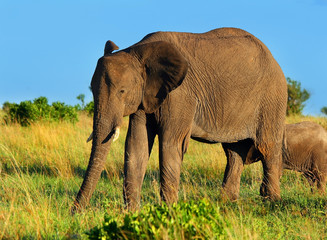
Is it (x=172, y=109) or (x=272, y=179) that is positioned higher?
(x=172, y=109)

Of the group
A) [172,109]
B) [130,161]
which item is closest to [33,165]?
[130,161]

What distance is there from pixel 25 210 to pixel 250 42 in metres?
3.95

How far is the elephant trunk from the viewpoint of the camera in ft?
19.4

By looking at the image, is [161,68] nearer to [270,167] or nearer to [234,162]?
[234,162]

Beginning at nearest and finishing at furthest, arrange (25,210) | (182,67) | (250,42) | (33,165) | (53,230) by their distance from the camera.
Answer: (53,230) < (25,210) < (182,67) < (250,42) < (33,165)

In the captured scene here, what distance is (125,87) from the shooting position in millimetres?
5961

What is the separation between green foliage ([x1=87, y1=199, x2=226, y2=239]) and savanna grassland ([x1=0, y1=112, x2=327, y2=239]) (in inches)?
1.7

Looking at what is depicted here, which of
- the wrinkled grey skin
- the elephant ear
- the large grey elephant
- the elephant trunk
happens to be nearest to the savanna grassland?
the elephant trunk

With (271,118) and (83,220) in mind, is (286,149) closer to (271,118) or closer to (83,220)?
(271,118)

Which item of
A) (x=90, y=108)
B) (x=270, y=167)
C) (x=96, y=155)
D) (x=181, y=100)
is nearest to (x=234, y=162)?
(x=270, y=167)

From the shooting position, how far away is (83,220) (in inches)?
198

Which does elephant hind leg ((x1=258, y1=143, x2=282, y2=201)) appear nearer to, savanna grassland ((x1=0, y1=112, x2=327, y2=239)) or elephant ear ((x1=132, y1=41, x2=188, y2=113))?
savanna grassland ((x1=0, y1=112, x2=327, y2=239))

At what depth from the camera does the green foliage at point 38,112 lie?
15.5 metres

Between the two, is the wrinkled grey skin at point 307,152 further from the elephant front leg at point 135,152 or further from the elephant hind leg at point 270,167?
the elephant front leg at point 135,152
